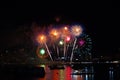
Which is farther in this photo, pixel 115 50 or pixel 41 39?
pixel 115 50

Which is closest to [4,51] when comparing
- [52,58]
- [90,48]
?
[52,58]

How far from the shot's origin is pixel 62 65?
107125mm

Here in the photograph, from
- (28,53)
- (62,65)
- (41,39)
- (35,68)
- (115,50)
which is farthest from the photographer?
(115,50)

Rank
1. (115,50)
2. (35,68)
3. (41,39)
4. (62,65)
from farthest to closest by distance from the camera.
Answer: (115,50) → (62,65) → (41,39) → (35,68)

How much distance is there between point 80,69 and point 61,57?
940 inches

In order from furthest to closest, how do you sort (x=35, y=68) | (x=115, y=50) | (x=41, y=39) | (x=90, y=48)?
(x=90, y=48), (x=115, y=50), (x=41, y=39), (x=35, y=68)

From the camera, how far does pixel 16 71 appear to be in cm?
8400

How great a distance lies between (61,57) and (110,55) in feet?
81.7

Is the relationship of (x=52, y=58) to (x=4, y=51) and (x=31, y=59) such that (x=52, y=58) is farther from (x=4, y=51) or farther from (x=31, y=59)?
(x=4, y=51)

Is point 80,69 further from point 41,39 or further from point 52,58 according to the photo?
point 52,58

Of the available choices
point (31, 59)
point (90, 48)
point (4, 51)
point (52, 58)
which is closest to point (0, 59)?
point (4, 51)

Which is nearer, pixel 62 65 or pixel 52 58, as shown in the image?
pixel 62 65

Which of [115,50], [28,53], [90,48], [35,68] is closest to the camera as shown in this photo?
[35,68]

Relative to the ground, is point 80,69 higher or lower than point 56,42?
lower
